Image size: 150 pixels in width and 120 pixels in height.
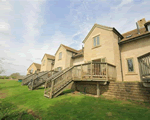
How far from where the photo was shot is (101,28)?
11.4 metres

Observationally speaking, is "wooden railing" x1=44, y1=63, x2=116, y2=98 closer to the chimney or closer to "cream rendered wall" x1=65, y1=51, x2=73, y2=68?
"cream rendered wall" x1=65, y1=51, x2=73, y2=68

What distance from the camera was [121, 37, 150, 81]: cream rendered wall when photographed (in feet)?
28.7

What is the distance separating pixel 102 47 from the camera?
10719 mm

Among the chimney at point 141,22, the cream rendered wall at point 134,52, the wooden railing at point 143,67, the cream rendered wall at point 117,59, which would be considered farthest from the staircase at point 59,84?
the chimney at point 141,22

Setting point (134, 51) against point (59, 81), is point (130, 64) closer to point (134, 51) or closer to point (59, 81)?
point (134, 51)

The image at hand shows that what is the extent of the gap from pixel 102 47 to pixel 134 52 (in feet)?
12.2

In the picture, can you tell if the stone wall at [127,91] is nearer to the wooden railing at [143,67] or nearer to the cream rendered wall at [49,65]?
the wooden railing at [143,67]

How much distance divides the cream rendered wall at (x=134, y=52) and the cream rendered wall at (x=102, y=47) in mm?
1986

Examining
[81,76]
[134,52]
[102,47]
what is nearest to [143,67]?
[81,76]

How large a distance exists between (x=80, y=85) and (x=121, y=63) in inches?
236

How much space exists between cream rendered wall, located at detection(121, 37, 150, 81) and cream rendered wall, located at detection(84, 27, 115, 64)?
1986 millimetres

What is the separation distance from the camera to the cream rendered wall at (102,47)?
9.82 m

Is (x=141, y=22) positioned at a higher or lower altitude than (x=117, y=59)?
higher

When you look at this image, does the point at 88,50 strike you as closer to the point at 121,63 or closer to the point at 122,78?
the point at 121,63
